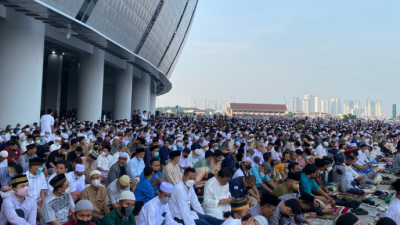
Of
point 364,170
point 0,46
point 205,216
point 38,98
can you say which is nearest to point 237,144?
point 364,170

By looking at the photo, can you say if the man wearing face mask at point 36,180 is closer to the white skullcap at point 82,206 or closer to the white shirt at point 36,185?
the white shirt at point 36,185

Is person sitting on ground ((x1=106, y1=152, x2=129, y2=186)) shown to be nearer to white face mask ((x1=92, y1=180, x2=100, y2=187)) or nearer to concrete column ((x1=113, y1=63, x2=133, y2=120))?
white face mask ((x1=92, y1=180, x2=100, y2=187))

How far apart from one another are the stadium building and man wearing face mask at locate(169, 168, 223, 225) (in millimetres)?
8505

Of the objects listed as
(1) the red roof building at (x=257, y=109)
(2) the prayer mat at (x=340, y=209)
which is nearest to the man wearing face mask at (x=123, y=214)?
(2) the prayer mat at (x=340, y=209)

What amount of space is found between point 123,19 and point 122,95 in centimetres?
698

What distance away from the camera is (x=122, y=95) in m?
26.2

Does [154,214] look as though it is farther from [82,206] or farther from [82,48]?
[82,48]

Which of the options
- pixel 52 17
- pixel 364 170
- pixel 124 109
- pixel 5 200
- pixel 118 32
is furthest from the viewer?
pixel 124 109

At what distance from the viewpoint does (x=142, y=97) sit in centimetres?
3359

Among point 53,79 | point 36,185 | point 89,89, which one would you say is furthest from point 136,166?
point 53,79

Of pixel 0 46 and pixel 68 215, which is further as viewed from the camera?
pixel 0 46


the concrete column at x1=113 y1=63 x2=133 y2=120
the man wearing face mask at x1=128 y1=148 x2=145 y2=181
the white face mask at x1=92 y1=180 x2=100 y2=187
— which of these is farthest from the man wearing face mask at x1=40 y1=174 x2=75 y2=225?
the concrete column at x1=113 y1=63 x2=133 y2=120

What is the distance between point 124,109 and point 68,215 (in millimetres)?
21765

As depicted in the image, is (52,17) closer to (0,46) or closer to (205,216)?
(0,46)
